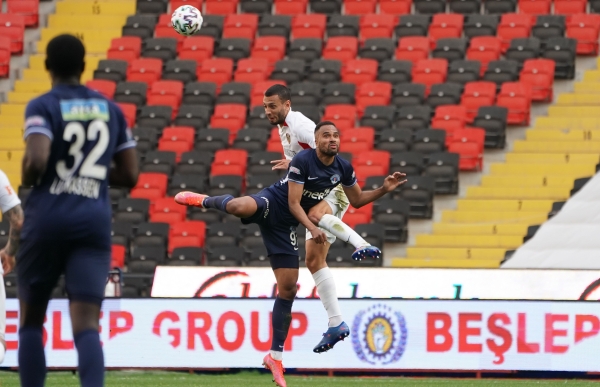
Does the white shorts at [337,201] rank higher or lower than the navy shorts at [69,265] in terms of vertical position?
lower

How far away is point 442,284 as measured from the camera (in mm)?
14312

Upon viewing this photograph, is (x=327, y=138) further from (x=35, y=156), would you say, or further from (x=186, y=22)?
(x=186, y=22)

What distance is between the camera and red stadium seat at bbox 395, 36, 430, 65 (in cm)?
2195

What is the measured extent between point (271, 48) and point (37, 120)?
17395 mm

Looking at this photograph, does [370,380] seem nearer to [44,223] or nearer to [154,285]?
[154,285]

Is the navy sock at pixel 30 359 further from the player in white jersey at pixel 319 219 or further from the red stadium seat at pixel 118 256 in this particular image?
the red stadium seat at pixel 118 256

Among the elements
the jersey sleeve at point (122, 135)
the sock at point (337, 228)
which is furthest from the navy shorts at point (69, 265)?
the sock at point (337, 228)

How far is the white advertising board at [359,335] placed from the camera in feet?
39.0

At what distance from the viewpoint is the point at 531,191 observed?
Result: 19406 millimetres

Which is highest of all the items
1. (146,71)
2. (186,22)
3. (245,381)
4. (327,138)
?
(186,22)

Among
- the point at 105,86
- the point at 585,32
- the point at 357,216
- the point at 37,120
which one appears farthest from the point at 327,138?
the point at 585,32

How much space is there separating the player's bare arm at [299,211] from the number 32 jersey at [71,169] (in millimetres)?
3781

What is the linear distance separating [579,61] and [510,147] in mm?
2540

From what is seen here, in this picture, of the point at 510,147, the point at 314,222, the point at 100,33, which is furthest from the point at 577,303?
the point at 100,33
